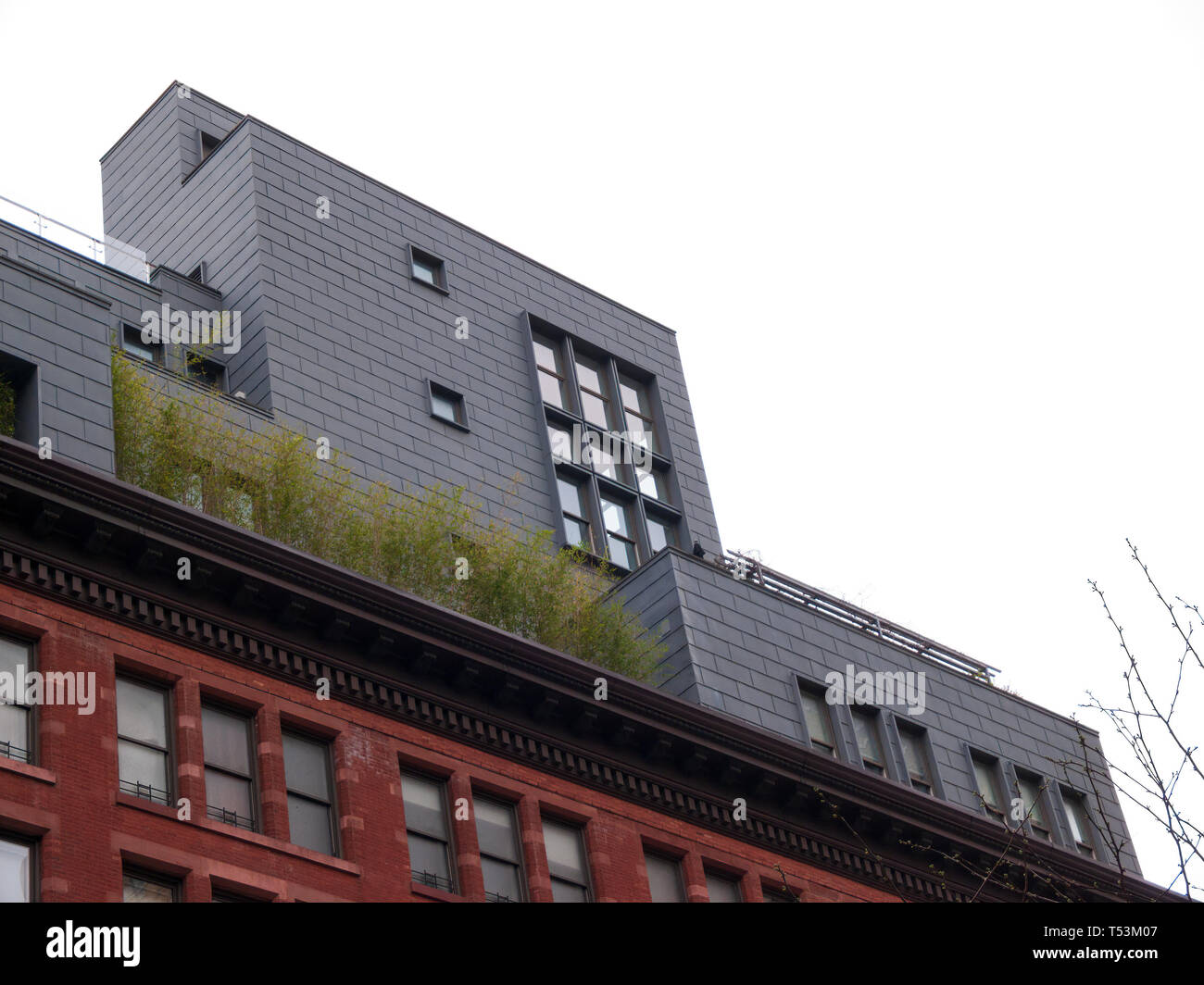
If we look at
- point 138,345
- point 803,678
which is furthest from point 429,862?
point 138,345

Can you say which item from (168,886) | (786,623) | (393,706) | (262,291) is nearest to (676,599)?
(786,623)

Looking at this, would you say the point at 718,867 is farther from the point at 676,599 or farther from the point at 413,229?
the point at 413,229

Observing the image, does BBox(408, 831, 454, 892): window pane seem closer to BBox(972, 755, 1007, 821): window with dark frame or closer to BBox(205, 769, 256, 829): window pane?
BBox(205, 769, 256, 829): window pane

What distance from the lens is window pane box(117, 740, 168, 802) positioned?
78.2 ft

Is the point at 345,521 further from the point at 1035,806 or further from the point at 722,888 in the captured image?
the point at 1035,806

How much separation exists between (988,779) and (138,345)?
18.9m

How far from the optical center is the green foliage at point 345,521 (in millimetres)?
29594

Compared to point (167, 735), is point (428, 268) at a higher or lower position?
higher

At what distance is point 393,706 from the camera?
27.7 meters

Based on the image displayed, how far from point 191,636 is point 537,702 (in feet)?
19.4

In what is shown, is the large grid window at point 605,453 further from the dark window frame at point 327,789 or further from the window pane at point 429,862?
the dark window frame at point 327,789

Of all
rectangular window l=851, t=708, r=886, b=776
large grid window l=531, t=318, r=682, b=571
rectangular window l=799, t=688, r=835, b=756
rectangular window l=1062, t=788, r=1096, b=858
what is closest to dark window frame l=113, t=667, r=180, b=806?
rectangular window l=799, t=688, r=835, b=756

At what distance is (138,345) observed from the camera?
36.0 m

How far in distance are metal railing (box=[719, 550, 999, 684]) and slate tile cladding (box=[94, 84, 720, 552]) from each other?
15.5 feet
